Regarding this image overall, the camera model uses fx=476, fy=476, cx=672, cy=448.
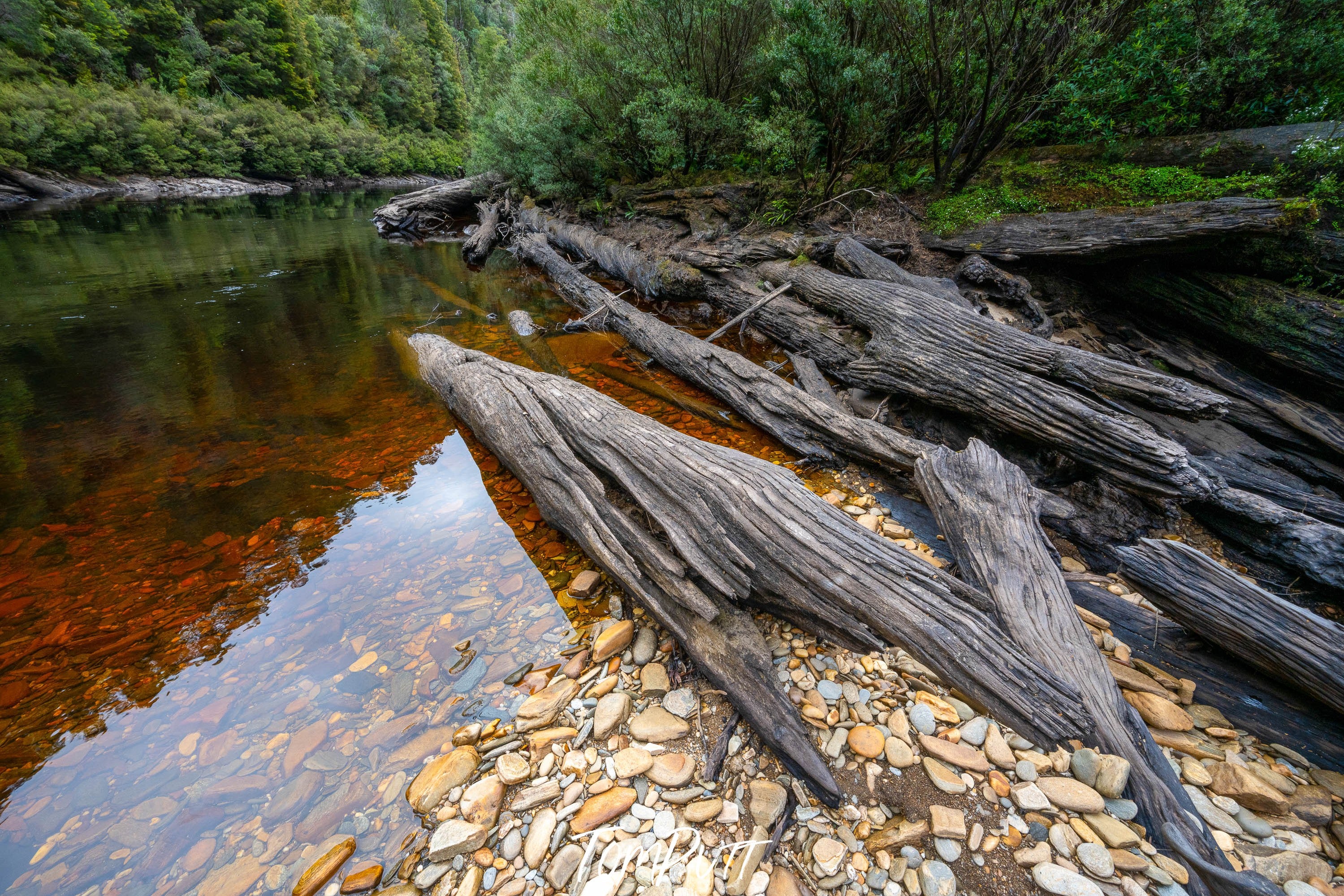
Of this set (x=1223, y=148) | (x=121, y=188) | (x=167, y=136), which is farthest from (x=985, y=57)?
(x=167, y=136)

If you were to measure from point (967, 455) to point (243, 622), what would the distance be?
508cm

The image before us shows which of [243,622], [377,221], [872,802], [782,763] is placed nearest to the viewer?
[872,802]

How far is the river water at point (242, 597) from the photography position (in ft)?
7.04

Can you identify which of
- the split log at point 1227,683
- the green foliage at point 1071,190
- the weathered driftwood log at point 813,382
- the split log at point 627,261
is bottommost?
the split log at point 1227,683

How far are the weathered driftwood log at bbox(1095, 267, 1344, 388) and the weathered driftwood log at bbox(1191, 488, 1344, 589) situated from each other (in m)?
2.08

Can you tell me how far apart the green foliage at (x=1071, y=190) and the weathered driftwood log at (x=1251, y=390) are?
61.1 inches

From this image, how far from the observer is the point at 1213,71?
5500mm

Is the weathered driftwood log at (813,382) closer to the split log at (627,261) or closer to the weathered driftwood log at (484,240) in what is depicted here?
the split log at (627,261)

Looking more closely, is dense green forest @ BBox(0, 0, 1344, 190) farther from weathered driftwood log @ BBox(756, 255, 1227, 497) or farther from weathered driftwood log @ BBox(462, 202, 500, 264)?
weathered driftwood log @ BBox(756, 255, 1227, 497)

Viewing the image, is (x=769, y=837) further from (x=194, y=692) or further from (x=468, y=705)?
(x=194, y=692)

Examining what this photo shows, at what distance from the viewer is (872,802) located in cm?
201

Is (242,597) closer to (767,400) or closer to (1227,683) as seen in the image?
(767,400)

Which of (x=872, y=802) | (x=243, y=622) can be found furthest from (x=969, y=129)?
(x=243, y=622)

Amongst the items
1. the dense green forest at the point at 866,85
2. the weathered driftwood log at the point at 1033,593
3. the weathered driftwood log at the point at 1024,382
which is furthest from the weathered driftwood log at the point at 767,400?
the dense green forest at the point at 866,85
